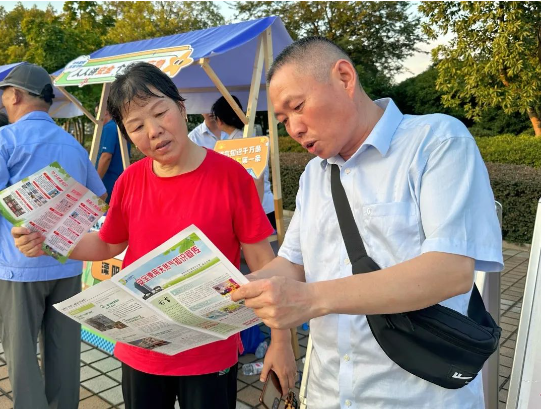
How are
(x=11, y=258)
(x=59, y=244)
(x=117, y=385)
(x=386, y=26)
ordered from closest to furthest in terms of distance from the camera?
(x=59, y=244)
(x=11, y=258)
(x=117, y=385)
(x=386, y=26)

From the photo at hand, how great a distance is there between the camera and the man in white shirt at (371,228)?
98 cm

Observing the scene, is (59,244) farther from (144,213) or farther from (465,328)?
(465,328)

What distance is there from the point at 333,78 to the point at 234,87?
3.87m

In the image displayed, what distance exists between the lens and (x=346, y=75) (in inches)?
47.2

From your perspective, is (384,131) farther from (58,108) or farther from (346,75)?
(58,108)

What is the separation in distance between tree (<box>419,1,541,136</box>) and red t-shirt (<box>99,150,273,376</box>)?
8.46 meters

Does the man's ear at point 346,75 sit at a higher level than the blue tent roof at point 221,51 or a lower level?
lower

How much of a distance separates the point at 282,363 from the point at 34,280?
160 cm

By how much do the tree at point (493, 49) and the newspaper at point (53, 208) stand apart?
8.63 metres

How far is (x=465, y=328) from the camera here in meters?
1.08

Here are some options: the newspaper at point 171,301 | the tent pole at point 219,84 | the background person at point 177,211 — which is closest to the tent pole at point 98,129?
the tent pole at point 219,84

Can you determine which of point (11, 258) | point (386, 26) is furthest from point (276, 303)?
point (386, 26)

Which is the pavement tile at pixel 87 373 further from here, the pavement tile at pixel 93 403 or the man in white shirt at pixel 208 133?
the man in white shirt at pixel 208 133

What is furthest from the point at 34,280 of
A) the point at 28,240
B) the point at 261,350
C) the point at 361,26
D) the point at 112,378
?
the point at 361,26
